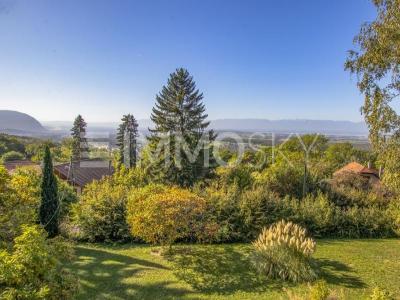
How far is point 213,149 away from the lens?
1283 inches

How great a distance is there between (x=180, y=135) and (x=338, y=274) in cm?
2204

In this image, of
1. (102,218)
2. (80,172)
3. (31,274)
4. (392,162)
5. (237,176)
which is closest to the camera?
(31,274)

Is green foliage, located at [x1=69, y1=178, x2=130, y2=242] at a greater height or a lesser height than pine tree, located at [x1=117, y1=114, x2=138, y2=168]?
lesser

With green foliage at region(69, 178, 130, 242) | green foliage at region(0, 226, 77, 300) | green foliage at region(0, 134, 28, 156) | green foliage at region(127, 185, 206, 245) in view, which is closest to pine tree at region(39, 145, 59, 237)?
green foliage at region(69, 178, 130, 242)

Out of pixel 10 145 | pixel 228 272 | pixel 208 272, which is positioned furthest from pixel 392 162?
pixel 10 145

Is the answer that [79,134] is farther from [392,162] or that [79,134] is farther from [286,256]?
[392,162]

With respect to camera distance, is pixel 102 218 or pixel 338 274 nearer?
pixel 338 274

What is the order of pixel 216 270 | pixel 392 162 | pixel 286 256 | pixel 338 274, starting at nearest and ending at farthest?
pixel 286 256
pixel 392 162
pixel 338 274
pixel 216 270

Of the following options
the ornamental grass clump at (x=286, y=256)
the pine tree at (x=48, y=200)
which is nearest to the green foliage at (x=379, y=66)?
the ornamental grass clump at (x=286, y=256)

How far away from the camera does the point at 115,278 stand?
1020 centimetres

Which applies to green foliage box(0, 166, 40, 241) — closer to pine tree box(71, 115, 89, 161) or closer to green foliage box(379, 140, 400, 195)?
green foliage box(379, 140, 400, 195)

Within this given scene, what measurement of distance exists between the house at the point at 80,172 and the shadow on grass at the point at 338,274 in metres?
26.0

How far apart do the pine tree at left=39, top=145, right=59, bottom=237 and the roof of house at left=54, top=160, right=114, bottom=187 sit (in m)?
16.5

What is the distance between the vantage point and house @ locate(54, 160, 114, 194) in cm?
3500
